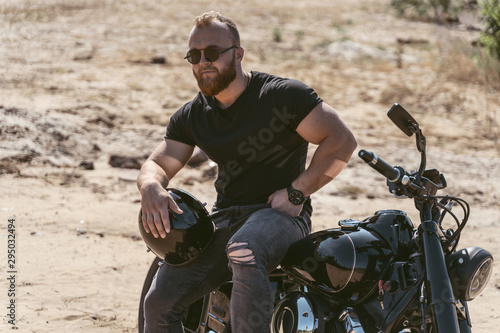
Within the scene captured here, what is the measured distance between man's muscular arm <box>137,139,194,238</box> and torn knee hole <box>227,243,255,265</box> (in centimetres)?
38

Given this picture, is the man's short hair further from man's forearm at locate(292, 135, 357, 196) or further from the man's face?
man's forearm at locate(292, 135, 357, 196)

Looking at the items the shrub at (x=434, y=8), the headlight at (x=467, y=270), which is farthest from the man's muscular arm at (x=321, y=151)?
the shrub at (x=434, y=8)

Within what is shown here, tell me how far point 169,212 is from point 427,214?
1250 millimetres

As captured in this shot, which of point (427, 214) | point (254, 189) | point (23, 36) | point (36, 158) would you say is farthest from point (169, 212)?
point (23, 36)

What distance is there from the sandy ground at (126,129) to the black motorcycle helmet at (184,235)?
1664 millimetres

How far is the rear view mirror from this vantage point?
2883 millimetres

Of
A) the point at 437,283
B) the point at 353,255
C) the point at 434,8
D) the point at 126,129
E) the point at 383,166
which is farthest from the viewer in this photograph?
the point at 434,8

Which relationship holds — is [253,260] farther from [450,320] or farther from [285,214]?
[450,320]

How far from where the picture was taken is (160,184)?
355 centimetres

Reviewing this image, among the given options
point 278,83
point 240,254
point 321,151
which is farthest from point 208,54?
point 240,254

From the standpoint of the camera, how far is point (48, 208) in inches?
296

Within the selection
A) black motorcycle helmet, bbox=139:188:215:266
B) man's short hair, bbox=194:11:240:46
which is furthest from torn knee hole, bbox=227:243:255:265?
man's short hair, bbox=194:11:240:46

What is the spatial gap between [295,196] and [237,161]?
401mm

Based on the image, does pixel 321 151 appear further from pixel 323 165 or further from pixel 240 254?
pixel 240 254
